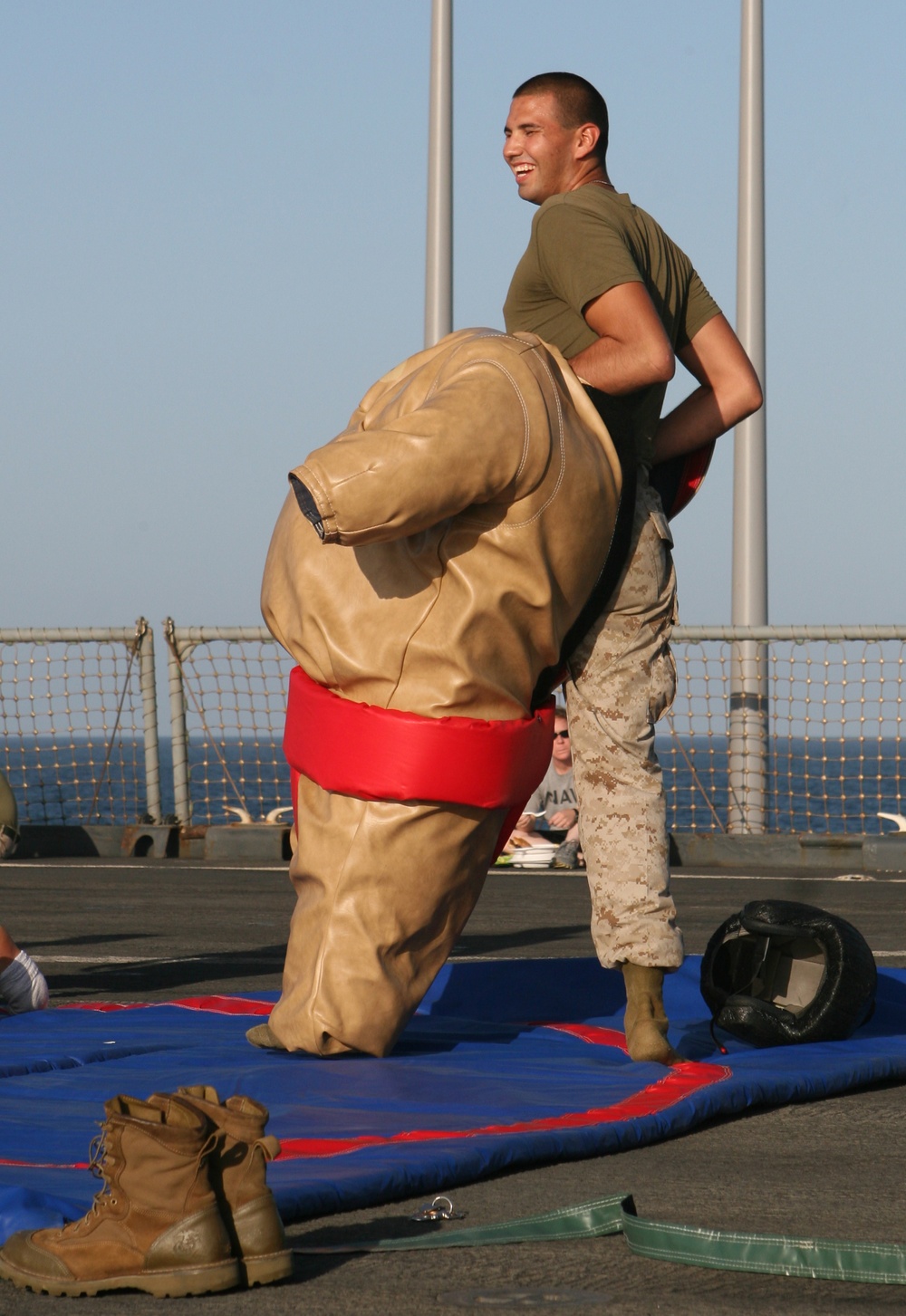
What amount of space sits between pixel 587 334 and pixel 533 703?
845 mm

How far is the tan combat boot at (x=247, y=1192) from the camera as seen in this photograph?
2367mm

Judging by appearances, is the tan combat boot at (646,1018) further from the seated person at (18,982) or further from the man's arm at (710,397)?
the seated person at (18,982)

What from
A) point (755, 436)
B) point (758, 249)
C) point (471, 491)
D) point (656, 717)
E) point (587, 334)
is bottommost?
point (656, 717)

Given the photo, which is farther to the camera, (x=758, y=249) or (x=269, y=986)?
(x=758, y=249)

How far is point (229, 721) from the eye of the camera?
1276cm

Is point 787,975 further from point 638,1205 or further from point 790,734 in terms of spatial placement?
point 790,734

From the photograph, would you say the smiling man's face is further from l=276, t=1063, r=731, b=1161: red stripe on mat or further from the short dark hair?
l=276, t=1063, r=731, b=1161: red stripe on mat

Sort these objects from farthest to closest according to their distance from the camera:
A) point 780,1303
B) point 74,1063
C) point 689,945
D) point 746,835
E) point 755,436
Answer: point 755,436 < point 746,835 < point 689,945 < point 74,1063 < point 780,1303

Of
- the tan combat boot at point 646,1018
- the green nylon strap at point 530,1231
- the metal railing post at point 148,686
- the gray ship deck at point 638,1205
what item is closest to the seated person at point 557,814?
the metal railing post at point 148,686

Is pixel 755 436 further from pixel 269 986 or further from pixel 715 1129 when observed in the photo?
pixel 715 1129

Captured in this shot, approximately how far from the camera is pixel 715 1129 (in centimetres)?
349

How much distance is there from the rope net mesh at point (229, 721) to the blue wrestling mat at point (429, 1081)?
24.6 feet

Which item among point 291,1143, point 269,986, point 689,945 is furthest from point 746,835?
point 291,1143

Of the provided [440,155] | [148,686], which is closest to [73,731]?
[148,686]
